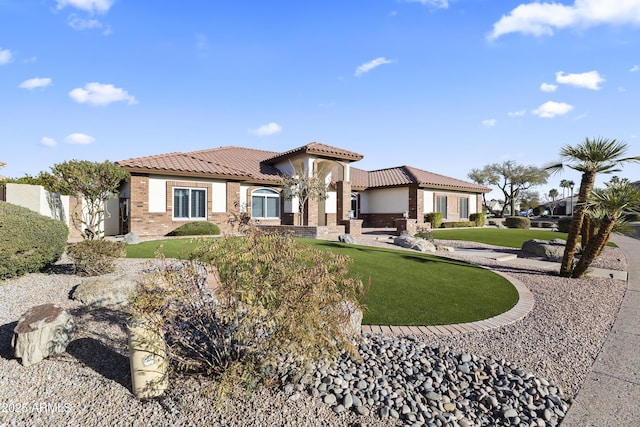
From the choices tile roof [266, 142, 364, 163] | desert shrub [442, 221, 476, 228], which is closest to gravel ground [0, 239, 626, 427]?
tile roof [266, 142, 364, 163]

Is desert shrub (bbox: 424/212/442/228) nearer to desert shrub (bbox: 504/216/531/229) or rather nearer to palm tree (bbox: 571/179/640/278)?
desert shrub (bbox: 504/216/531/229)

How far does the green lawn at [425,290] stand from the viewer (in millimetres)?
6094

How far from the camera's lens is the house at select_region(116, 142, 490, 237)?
17.5 metres

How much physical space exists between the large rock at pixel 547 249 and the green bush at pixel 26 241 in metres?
16.6

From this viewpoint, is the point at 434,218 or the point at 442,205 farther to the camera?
the point at 442,205

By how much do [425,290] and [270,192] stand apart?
16.3 m

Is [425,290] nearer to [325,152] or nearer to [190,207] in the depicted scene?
[190,207]

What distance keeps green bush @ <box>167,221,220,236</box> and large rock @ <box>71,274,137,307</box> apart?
11121mm

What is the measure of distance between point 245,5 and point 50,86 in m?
7.42

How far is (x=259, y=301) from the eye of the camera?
10.8ft

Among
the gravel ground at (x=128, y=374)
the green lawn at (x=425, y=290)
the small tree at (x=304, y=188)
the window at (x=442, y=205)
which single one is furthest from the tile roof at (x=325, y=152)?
the gravel ground at (x=128, y=374)

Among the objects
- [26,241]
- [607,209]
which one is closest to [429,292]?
[607,209]

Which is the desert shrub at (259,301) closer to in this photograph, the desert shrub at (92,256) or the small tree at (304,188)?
the desert shrub at (92,256)

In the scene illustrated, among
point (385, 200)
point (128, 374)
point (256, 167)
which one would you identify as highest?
point (256, 167)
